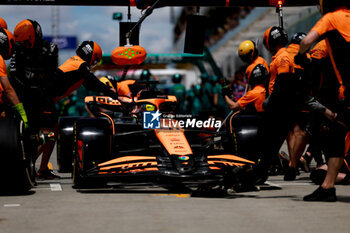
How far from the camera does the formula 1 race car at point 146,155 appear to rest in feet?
22.6

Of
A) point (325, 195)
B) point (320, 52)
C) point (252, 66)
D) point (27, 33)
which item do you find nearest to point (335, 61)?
point (325, 195)

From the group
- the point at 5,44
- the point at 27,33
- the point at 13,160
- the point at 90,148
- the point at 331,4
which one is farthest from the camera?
the point at 27,33

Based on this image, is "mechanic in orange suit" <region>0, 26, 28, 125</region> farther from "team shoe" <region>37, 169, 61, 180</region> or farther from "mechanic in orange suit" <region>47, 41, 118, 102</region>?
"team shoe" <region>37, 169, 61, 180</region>

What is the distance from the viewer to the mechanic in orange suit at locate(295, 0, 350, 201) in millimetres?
6156

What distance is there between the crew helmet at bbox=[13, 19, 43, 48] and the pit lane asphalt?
7.24ft

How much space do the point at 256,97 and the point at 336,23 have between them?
3.12 meters

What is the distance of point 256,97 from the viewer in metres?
9.20

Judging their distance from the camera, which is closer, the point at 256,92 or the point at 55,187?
the point at 55,187

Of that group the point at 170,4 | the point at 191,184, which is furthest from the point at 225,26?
the point at 191,184

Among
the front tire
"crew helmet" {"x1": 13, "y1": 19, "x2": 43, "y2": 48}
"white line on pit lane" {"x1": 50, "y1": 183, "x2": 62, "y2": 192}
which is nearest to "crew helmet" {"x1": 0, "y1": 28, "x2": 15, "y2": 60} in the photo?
"crew helmet" {"x1": 13, "y1": 19, "x2": 43, "y2": 48}

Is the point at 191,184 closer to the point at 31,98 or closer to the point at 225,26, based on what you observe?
the point at 31,98

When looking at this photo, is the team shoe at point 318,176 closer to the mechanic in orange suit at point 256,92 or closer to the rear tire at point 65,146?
the mechanic in orange suit at point 256,92

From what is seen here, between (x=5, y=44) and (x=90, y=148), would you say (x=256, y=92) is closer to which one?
(x=90, y=148)

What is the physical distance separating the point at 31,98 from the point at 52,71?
1.60 ft
